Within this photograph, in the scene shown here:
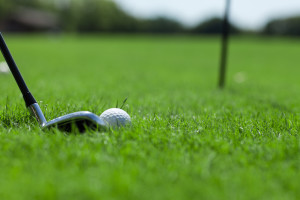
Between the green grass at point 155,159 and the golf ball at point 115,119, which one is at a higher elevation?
the golf ball at point 115,119

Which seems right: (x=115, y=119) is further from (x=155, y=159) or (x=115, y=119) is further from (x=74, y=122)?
(x=155, y=159)

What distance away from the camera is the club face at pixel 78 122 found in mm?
2099

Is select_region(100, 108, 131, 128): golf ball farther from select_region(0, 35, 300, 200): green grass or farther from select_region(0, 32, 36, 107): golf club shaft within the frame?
select_region(0, 32, 36, 107): golf club shaft

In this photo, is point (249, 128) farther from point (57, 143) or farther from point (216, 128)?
point (57, 143)

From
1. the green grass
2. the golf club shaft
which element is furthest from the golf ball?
the golf club shaft

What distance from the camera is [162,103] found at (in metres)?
3.80

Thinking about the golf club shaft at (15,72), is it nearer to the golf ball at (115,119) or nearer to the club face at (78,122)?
the club face at (78,122)

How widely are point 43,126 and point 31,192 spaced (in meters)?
0.89

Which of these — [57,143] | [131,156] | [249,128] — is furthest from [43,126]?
[249,128]

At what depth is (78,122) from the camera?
7.14 feet

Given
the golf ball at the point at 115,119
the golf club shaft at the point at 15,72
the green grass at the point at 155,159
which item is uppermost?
the golf club shaft at the point at 15,72

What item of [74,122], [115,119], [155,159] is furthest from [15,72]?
[155,159]

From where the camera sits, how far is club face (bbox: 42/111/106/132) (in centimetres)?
210

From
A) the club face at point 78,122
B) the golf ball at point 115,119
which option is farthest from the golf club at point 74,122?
the golf ball at point 115,119
